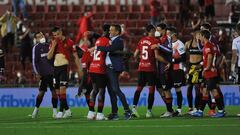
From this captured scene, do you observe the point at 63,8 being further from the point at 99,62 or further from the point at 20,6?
Result: the point at 99,62

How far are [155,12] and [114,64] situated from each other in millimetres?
14704

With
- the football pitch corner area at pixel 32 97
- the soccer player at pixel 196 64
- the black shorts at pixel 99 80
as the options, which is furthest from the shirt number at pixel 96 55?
the football pitch corner area at pixel 32 97

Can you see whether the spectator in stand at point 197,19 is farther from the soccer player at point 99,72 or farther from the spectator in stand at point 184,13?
the soccer player at point 99,72

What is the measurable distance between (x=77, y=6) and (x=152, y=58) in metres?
16.7

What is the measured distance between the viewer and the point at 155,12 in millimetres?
32469

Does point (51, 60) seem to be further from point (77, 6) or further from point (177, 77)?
point (77, 6)

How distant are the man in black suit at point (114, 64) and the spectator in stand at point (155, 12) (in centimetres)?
1414

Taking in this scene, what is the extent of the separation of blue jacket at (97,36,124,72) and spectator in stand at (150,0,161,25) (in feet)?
46.3

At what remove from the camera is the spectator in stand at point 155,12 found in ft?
106

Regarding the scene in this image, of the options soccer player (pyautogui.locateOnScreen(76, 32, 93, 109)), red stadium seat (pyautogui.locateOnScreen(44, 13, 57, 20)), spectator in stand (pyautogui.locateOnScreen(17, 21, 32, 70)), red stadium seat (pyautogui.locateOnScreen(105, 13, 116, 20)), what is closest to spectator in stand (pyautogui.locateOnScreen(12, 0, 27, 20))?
red stadium seat (pyautogui.locateOnScreen(44, 13, 57, 20))

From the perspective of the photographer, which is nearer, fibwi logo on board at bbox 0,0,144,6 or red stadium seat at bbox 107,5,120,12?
Answer: red stadium seat at bbox 107,5,120,12

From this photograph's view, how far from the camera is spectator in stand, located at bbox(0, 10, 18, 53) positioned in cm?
3123

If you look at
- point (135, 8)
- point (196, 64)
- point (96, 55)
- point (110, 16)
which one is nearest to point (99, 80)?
point (96, 55)

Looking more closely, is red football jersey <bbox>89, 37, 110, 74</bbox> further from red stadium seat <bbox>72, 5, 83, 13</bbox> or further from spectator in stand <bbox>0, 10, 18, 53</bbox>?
red stadium seat <bbox>72, 5, 83, 13</bbox>
